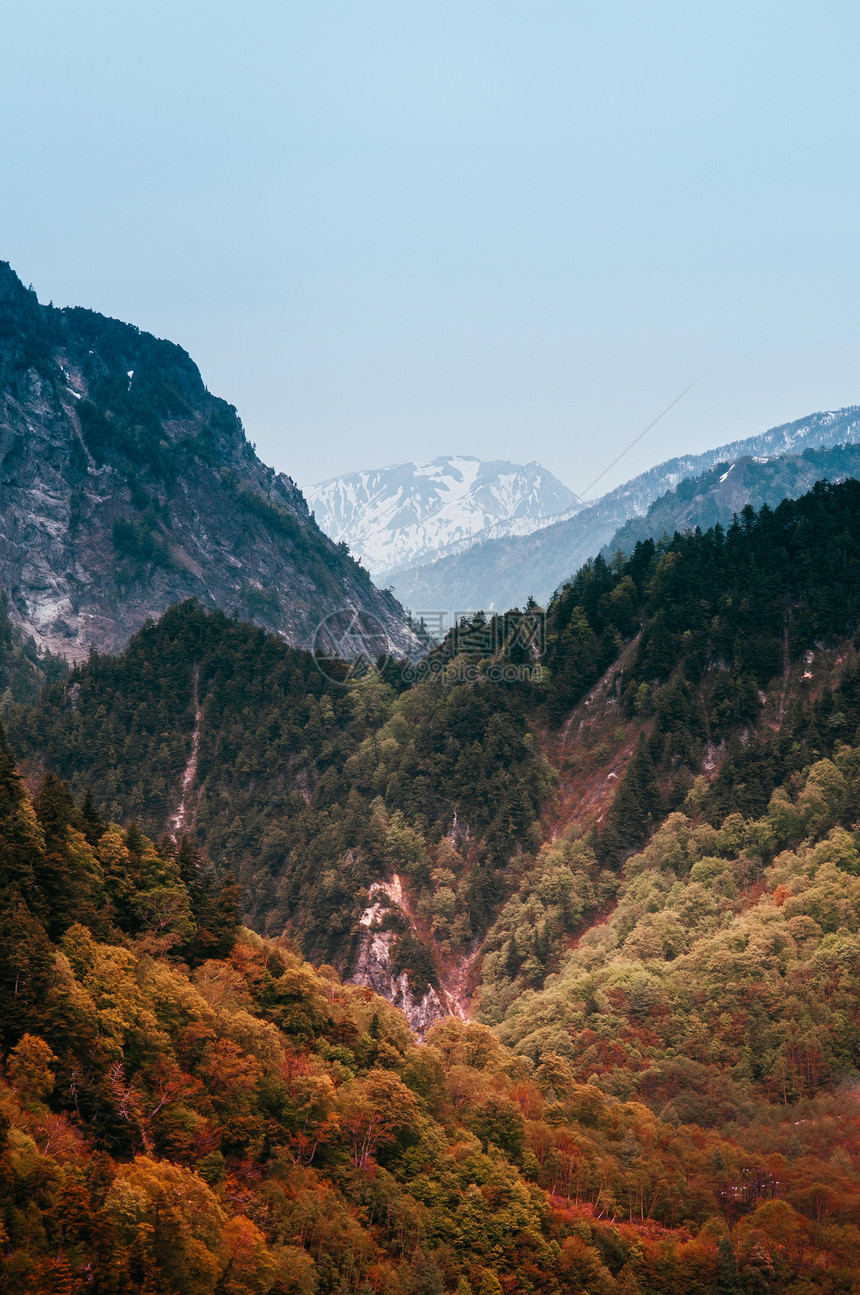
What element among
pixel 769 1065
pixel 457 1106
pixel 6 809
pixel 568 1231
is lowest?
pixel 769 1065

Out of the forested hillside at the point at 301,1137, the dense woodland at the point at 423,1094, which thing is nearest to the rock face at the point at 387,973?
the dense woodland at the point at 423,1094

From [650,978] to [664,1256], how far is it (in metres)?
52.9

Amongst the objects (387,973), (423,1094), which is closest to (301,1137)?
(423,1094)

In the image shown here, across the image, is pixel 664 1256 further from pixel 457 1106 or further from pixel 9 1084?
pixel 9 1084

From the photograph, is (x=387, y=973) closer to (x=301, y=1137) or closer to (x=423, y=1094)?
(x=423, y=1094)

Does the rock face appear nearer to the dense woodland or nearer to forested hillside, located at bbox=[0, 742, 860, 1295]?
the dense woodland

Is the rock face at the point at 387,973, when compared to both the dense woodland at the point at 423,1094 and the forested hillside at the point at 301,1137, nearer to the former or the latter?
the dense woodland at the point at 423,1094

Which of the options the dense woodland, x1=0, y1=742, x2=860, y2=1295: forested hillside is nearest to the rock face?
the dense woodland

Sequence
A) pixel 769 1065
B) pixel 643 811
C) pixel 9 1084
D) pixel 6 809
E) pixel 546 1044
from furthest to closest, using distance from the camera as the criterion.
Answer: pixel 643 811
pixel 546 1044
pixel 769 1065
pixel 6 809
pixel 9 1084

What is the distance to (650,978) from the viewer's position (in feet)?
460

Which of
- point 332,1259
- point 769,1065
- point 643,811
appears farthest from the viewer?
point 643,811

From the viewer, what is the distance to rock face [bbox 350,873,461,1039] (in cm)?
17288

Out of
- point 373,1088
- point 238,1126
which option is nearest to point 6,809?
point 238,1126

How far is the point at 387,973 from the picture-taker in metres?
180
